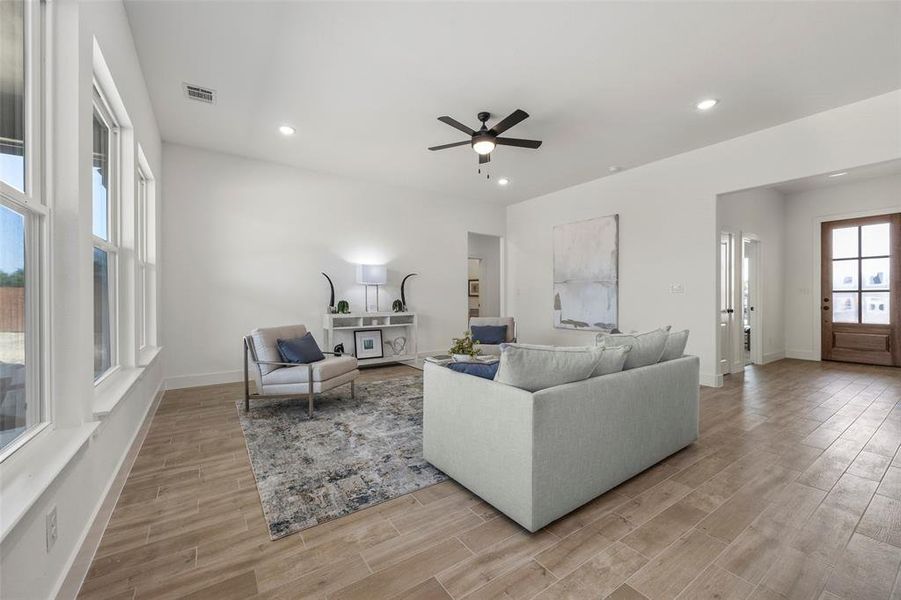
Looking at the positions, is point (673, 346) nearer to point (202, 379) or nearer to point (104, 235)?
point (104, 235)

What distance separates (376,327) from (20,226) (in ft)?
14.9

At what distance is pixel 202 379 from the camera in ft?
15.4

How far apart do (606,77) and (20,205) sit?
11.8 ft

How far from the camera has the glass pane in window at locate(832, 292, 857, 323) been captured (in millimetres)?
6043

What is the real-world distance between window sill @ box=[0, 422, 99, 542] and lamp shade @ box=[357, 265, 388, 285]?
4.12m

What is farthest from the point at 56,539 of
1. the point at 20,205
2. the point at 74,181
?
the point at 74,181

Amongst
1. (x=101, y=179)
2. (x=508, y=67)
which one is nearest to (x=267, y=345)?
(x=101, y=179)

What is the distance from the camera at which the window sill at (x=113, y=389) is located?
5.96ft

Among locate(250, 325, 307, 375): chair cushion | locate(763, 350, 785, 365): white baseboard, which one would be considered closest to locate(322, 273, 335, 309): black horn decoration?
locate(250, 325, 307, 375): chair cushion

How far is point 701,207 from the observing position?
4641mm

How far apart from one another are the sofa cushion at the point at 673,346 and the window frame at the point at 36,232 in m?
3.30

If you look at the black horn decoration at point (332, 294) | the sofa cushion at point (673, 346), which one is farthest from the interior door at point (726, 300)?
the black horn decoration at point (332, 294)

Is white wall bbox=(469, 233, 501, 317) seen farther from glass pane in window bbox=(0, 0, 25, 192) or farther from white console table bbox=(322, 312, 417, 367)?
glass pane in window bbox=(0, 0, 25, 192)

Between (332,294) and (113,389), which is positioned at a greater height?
(332,294)
